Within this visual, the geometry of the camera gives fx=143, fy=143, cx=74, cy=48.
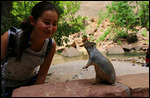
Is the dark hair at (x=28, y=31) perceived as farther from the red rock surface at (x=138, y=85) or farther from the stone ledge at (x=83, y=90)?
the red rock surface at (x=138, y=85)

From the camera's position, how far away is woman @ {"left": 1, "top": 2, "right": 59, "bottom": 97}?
1407 millimetres

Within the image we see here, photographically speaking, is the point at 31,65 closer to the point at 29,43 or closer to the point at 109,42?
the point at 29,43

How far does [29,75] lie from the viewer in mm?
1695

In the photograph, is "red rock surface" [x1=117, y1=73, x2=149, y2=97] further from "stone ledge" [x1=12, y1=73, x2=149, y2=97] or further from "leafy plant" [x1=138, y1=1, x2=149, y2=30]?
"leafy plant" [x1=138, y1=1, x2=149, y2=30]

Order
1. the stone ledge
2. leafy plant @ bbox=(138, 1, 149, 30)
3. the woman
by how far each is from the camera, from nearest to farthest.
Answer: the stone ledge
the woman
leafy plant @ bbox=(138, 1, 149, 30)

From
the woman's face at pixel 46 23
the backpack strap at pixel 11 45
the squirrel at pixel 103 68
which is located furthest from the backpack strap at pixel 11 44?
the squirrel at pixel 103 68

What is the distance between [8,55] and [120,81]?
1194 millimetres

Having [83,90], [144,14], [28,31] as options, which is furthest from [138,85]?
[144,14]

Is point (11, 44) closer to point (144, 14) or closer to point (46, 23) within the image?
point (46, 23)

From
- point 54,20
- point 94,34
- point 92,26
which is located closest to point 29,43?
point 54,20

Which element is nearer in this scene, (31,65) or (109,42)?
(31,65)

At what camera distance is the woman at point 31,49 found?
1.41 m

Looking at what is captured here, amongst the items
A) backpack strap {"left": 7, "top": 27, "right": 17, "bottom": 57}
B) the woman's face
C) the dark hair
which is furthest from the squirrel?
backpack strap {"left": 7, "top": 27, "right": 17, "bottom": 57}

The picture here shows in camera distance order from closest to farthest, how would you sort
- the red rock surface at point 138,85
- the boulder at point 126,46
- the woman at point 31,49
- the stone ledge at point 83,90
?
the stone ledge at point 83,90 → the red rock surface at point 138,85 → the woman at point 31,49 → the boulder at point 126,46
